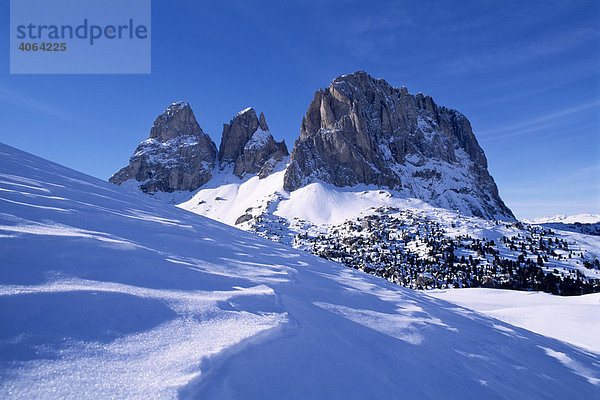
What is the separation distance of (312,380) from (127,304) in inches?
64.6

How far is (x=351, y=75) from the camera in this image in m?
130

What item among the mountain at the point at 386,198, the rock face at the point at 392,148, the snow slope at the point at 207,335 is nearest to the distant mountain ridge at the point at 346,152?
the rock face at the point at 392,148

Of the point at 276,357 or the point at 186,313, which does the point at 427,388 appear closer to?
the point at 276,357

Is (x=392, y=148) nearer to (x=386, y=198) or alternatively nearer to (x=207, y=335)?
(x=386, y=198)

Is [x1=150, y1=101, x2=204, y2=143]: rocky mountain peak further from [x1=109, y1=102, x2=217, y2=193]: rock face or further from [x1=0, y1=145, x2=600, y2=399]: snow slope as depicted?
[x1=0, y1=145, x2=600, y2=399]: snow slope

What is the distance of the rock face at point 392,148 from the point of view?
109000mm

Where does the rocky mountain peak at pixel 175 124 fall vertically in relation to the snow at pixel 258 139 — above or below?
above

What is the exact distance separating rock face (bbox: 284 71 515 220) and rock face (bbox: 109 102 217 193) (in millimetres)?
54798

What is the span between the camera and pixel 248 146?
5236 inches

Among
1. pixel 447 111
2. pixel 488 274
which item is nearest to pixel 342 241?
pixel 488 274

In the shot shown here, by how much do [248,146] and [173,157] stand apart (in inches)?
1523

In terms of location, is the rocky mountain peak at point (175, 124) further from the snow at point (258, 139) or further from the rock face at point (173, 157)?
the snow at point (258, 139)

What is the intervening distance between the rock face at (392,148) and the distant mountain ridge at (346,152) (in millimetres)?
436

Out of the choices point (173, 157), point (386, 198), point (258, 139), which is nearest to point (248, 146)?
point (258, 139)
